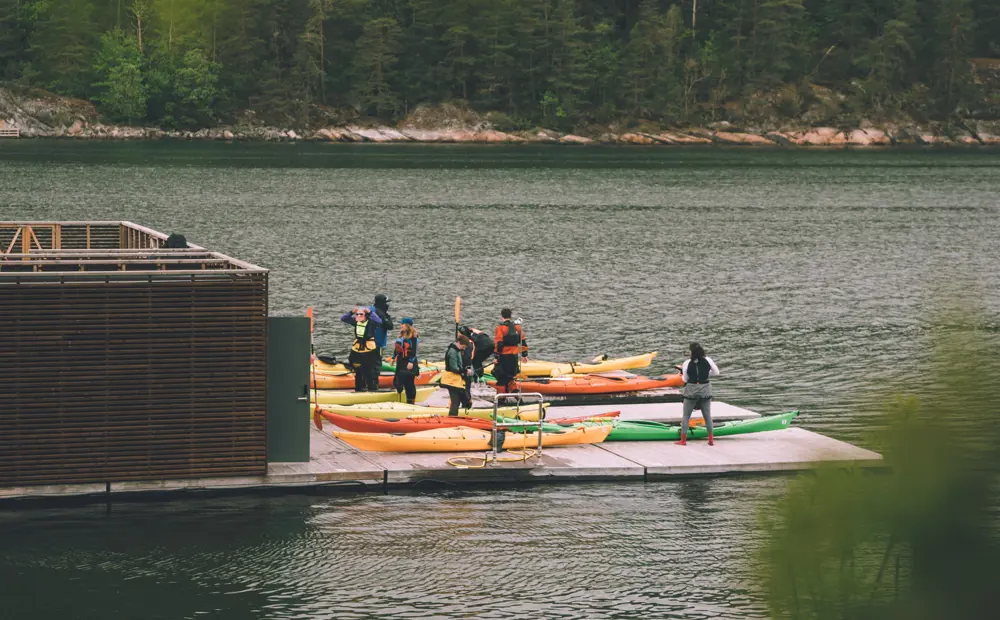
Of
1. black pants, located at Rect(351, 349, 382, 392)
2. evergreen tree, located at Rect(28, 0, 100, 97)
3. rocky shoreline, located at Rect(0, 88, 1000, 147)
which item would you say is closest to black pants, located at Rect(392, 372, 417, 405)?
black pants, located at Rect(351, 349, 382, 392)

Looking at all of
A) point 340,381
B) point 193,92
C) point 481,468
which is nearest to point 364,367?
point 340,381

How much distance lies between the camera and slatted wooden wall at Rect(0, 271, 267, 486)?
2102cm

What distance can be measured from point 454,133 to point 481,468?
171 m

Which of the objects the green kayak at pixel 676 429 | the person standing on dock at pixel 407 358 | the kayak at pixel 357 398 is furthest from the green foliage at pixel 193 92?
the green kayak at pixel 676 429

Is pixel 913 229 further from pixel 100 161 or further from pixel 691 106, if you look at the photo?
pixel 691 106

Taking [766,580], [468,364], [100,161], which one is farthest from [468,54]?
[766,580]

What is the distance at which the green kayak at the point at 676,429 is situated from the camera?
2684 cm

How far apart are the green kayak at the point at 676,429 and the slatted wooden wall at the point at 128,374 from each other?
7.65m

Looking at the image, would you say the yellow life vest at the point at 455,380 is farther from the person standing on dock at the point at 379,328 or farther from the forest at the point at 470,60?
the forest at the point at 470,60

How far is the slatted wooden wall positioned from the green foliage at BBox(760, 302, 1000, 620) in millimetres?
17865

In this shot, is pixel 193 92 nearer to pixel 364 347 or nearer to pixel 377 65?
pixel 377 65

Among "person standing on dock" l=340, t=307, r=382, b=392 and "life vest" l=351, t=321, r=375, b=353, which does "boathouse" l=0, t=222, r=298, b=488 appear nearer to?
"person standing on dock" l=340, t=307, r=382, b=392

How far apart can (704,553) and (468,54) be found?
586 ft

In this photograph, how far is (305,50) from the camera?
186 m
